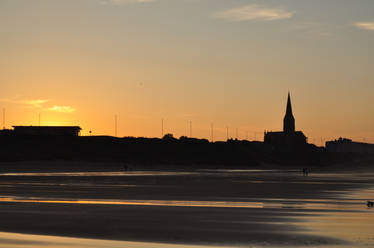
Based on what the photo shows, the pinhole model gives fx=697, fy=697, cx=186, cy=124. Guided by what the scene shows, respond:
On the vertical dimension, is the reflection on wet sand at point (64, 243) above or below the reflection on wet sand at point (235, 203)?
below

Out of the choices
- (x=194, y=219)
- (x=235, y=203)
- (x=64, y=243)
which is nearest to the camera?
(x=64, y=243)

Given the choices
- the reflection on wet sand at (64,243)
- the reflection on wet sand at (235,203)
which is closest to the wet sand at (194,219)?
the reflection on wet sand at (235,203)

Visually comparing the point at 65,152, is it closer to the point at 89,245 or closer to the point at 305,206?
the point at 305,206

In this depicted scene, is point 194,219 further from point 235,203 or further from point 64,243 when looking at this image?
point 235,203

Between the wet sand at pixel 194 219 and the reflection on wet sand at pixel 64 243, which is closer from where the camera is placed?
the reflection on wet sand at pixel 64 243

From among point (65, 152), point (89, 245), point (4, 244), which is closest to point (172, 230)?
point (89, 245)

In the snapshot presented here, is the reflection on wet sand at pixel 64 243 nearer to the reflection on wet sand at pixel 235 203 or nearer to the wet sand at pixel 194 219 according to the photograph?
the wet sand at pixel 194 219

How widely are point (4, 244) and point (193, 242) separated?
607cm

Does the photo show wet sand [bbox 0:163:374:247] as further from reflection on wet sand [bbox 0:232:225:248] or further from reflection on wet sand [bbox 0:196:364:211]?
reflection on wet sand [bbox 0:232:225:248]

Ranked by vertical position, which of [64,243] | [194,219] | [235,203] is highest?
[235,203]

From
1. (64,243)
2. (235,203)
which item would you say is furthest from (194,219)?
(235,203)

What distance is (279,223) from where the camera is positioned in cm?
2834

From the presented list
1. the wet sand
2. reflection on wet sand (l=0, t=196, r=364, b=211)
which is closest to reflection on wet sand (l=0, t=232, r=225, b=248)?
the wet sand

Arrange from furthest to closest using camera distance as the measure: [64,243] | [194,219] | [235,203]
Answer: [235,203], [194,219], [64,243]
